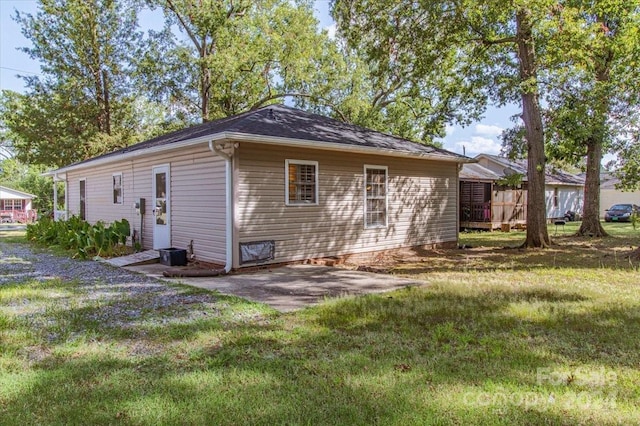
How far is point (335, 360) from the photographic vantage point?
369cm

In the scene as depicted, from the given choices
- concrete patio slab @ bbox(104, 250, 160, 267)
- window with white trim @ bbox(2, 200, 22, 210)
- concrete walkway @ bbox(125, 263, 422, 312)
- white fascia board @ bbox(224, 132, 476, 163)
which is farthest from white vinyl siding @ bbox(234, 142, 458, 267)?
window with white trim @ bbox(2, 200, 22, 210)

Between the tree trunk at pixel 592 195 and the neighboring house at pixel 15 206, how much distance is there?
34126 mm

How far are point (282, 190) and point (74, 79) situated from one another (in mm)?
19047

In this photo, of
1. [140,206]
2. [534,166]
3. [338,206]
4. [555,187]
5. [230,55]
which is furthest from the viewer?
[555,187]

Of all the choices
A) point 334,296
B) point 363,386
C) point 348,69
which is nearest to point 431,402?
point 363,386

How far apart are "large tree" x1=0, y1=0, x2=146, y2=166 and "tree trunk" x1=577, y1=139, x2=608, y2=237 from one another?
848 inches

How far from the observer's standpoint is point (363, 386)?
3.14 m

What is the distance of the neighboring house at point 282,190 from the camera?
835 cm

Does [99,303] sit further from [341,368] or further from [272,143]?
[272,143]

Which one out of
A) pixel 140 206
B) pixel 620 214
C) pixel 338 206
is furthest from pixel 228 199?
pixel 620 214

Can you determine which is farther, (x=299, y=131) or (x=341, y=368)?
(x=299, y=131)

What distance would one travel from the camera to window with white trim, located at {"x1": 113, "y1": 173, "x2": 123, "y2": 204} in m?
12.4

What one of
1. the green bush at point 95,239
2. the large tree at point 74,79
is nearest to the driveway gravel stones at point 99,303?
Result: the green bush at point 95,239

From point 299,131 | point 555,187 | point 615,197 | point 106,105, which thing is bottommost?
point 615,197
